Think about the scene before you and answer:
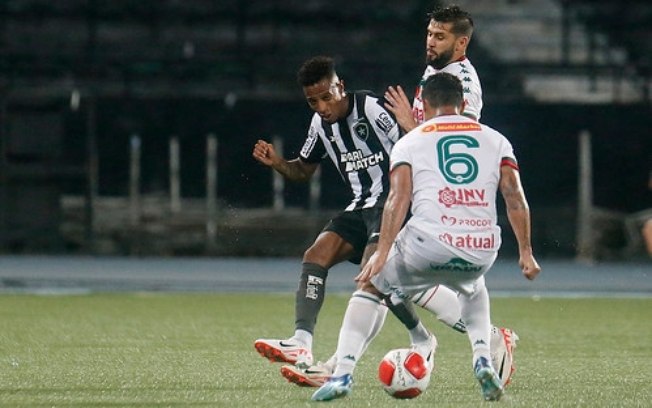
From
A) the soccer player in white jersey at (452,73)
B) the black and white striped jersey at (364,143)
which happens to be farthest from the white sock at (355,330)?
the black and white striped jersey at (364,143)

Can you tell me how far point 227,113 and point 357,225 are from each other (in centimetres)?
1402

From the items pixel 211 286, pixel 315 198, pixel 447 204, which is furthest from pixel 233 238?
pixel 447 204

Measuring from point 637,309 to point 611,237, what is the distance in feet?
25.5

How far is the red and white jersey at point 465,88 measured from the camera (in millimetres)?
6773

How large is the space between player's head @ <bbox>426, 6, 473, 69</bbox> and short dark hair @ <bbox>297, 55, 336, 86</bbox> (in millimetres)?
516

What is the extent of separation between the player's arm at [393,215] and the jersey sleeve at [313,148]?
1363 millimetres

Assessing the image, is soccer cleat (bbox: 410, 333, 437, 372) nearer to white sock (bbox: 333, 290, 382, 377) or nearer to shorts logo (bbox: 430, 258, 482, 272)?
white sock (bbox: 333, 290, 382, 377)

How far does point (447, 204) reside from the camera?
630 cm

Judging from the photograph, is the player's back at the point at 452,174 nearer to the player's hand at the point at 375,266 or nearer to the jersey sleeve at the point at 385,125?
the player's hand at the point at 375,266

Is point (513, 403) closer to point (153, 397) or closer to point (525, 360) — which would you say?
point (153, 397)

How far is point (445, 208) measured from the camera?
20.6ft

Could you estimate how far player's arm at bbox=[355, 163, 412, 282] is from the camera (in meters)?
6.22

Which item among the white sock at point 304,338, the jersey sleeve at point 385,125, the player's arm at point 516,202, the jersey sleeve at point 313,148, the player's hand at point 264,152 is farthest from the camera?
the jersey sleeve at point 313,148

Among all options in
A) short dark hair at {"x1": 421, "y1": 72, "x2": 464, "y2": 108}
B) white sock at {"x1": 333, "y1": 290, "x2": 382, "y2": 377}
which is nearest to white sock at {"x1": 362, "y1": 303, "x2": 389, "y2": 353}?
white sock at {"x1": 333, "y1": 290, "x2": 382, "y2": 377}
